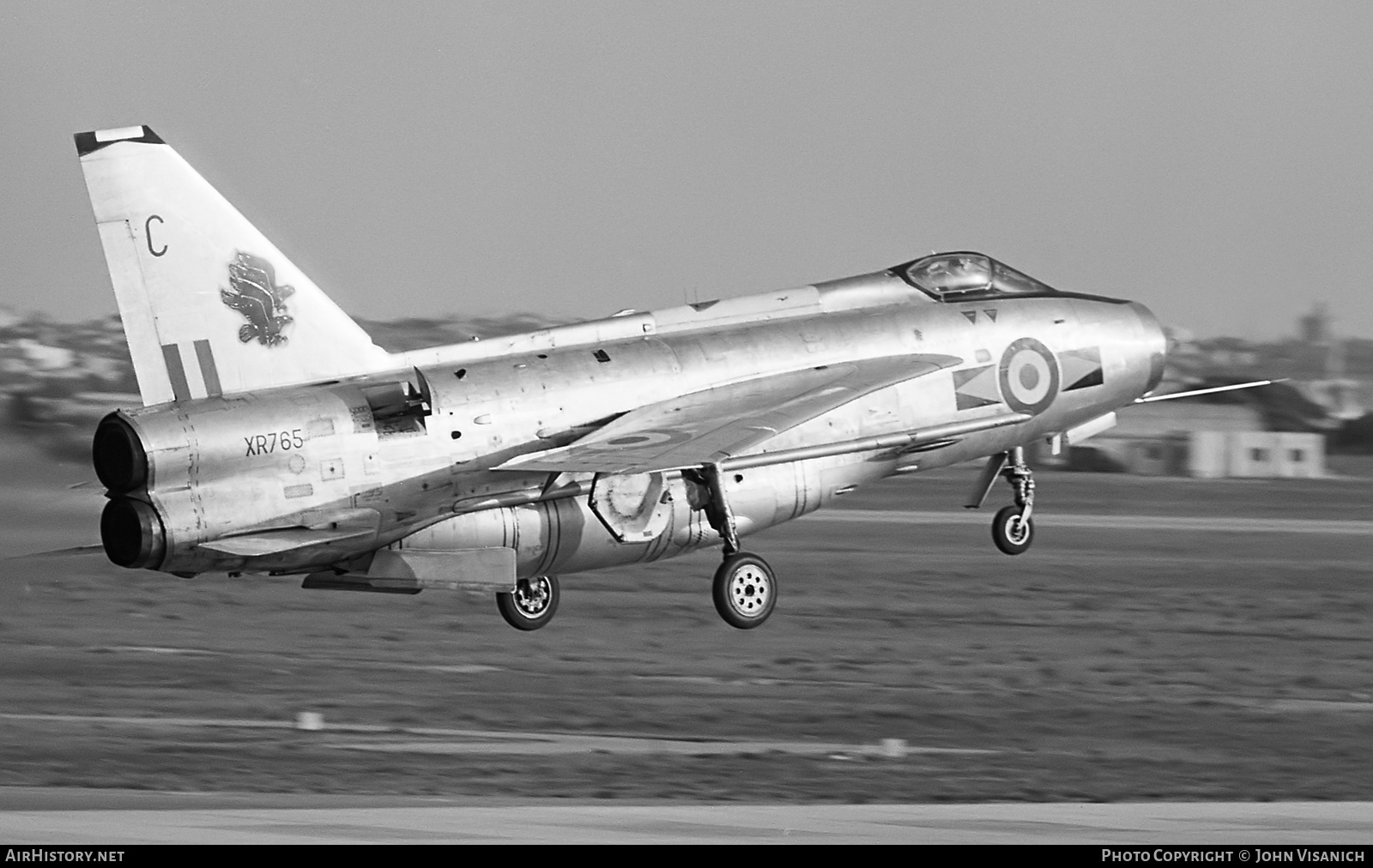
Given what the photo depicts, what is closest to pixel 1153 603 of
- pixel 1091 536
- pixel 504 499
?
pixel 1091 536

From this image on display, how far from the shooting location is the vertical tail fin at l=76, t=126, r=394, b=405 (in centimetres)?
2119

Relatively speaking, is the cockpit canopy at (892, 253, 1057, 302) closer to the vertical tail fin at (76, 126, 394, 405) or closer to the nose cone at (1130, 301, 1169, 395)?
the nose cone at (1130, 301, 1169, 395)

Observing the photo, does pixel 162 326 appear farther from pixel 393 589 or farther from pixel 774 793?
pixel 774 793

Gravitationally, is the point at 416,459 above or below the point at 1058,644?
above

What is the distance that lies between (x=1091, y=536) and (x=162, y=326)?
34213 millimetres

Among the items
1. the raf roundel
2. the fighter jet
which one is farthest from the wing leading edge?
the raf roundel

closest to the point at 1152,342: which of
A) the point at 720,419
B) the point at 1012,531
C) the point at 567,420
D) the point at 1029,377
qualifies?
the point at 1029,377

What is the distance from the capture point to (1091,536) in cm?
5128

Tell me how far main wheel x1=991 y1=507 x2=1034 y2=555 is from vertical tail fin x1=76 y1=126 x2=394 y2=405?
31.1ft

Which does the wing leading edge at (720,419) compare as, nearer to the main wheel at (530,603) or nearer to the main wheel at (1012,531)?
the main wheel at (1012,531)

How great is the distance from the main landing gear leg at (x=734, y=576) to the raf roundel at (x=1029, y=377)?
3.91m

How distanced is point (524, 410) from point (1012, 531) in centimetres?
763

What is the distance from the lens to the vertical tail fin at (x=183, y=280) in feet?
69.5

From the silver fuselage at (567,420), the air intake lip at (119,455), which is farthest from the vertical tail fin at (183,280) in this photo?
the air intake lip at (119,455)
